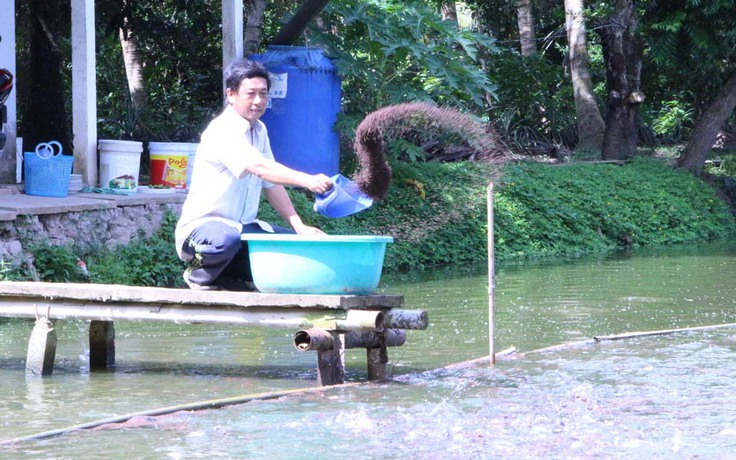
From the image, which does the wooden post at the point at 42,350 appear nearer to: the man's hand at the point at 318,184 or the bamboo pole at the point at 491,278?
the man's hand at the point at 318,184

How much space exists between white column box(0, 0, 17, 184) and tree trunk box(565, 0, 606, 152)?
1131 centimetres

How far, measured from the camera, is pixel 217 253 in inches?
241

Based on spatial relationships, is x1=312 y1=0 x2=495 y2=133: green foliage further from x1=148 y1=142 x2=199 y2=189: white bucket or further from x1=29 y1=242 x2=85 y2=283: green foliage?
x1=29 y1=242 x2=85 y2=283: green foliage

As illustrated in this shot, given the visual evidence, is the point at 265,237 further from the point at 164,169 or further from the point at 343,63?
the point at 343,63

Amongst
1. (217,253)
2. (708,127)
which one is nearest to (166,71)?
(708,127)

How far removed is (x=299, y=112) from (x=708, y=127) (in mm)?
9114

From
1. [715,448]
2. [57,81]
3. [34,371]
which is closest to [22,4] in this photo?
[57,81]

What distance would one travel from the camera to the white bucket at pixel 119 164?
1046 cm

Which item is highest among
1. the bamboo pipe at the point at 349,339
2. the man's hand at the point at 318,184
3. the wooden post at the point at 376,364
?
the man's hand at the point at 318,184

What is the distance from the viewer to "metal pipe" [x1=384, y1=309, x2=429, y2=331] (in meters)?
5.80

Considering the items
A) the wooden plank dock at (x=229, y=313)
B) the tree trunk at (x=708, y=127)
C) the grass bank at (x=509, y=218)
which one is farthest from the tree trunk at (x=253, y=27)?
the tree trunk at (x=708, y=127)

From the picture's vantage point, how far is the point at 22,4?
42.7 feet

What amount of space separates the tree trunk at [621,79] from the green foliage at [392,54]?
21.2ft

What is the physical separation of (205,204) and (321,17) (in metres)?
7.72
